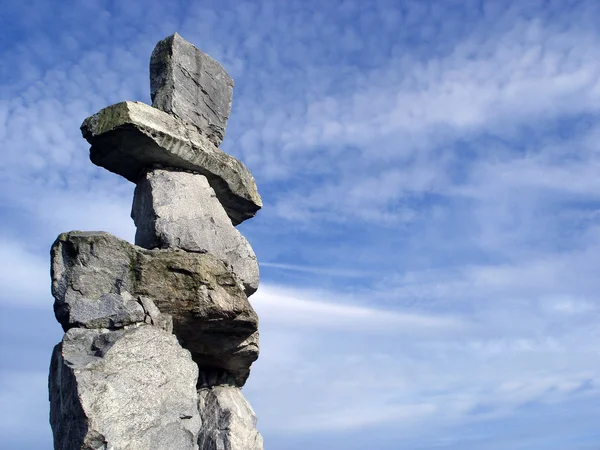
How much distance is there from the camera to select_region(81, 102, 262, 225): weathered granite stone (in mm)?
6719

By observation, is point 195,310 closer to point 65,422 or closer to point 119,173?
point 65,422

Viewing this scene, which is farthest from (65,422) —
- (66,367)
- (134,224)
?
(134,224)

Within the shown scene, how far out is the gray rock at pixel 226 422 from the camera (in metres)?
6.53

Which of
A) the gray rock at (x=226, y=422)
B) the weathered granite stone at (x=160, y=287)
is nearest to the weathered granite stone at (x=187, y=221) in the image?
the weathered granite stone at (x=160, y=287)

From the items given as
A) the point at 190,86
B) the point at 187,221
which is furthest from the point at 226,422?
the point at 190,86

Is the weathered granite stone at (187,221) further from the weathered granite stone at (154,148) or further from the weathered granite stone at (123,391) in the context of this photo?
the weathered granite stone at (123,391)

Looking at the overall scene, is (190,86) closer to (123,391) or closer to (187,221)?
(187,221)

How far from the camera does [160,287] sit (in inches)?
242

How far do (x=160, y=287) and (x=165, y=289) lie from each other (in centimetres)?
5

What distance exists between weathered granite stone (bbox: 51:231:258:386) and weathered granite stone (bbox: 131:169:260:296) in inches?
16.2

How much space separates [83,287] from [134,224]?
1414 millimetres

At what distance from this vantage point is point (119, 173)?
23.9ft

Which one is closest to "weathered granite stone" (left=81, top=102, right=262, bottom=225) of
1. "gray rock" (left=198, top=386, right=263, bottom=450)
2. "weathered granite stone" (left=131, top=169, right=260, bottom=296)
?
"weathered granite stone" (left=131, top=169, right=260, bottom=296)

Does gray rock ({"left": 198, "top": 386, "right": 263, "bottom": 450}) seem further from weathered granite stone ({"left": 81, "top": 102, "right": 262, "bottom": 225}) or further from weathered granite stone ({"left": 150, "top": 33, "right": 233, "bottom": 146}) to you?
weathered granite stone ({"left": 150, "top": 33, "right": 233, "bottom": 146})
